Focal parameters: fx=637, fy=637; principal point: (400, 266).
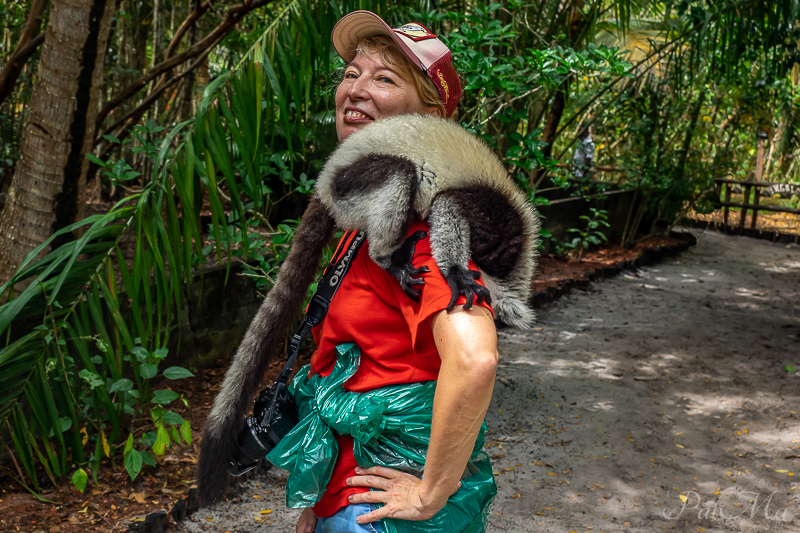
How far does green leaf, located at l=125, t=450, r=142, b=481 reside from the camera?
273 cm

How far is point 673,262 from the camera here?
9273 mm

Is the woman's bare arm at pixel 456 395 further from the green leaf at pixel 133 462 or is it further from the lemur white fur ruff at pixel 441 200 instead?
the green leaf at pixel 133 462

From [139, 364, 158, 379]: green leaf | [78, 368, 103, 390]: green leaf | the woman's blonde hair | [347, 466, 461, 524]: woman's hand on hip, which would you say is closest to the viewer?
[347, 466, 461, 524]: woman's hand on hip

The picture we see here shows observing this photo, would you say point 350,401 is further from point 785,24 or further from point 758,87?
point 758,87

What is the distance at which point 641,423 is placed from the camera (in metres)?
4.20

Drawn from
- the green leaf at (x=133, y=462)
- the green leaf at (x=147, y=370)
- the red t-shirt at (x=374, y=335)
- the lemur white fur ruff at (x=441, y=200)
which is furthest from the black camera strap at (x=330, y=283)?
the green leaf at (x=133, y=462)

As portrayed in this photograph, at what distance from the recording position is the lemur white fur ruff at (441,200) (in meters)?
1.15

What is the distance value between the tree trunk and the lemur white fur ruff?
6.72 ft

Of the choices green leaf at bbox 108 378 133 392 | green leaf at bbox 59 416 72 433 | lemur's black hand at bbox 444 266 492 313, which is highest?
lemur's black hand at bbox 444 266 492 313

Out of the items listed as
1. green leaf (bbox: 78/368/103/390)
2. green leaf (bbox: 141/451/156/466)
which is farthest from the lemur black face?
green leaf (bbox: 141/451/156/466)

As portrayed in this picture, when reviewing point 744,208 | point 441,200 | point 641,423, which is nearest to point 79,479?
point 441,200

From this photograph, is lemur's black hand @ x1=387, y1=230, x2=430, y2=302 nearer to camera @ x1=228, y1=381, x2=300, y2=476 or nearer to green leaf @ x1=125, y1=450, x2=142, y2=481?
camera @ x1=228, y1=381, x2=300, y2=476

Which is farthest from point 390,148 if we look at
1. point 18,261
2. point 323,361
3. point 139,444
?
point 139,444

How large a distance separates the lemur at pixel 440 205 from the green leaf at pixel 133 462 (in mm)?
2024
